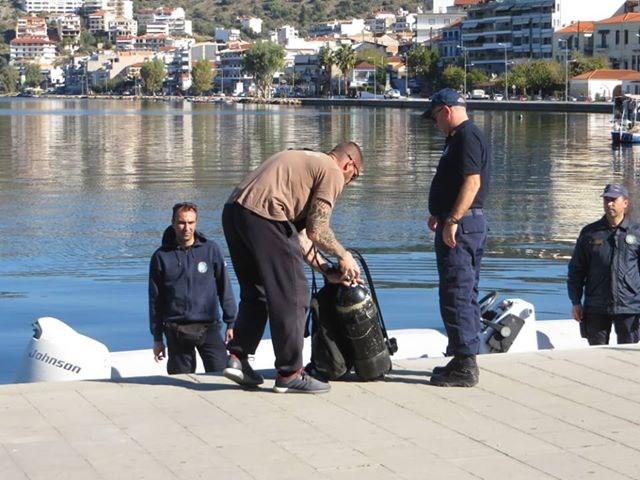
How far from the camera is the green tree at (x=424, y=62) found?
536 feet

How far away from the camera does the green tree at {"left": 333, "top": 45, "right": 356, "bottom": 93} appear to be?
174 meters

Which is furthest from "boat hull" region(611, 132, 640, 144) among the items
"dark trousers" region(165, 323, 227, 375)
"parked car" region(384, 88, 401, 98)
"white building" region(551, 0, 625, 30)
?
"parked car" region(384, 88, 401, 98)

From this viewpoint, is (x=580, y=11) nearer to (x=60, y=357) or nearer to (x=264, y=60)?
(x=264, y=60)

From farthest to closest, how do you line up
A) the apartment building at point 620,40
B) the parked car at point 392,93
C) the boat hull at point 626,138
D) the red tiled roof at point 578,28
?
the parked car at point 392,93
the red tiled roof at point 578,28
the apartment building at point 620,40
the boat hull at point 626,138

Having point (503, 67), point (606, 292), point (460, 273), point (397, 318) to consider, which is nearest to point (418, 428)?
point (460, 273)

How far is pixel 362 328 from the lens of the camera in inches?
289

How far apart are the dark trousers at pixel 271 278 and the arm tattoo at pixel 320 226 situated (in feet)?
0.47

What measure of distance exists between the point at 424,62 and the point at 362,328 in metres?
158

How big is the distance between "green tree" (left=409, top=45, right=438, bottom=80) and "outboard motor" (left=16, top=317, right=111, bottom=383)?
514ft

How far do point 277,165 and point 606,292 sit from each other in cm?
312

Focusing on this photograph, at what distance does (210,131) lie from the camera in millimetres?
72125

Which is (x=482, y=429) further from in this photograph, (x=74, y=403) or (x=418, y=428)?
(x=74, y=403)

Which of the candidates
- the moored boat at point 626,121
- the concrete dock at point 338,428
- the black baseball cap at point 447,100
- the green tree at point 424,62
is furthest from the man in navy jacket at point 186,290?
the green tree at point 424,62

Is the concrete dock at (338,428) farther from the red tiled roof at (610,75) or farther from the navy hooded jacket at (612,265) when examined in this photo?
the red tiled roof at (610,75)
